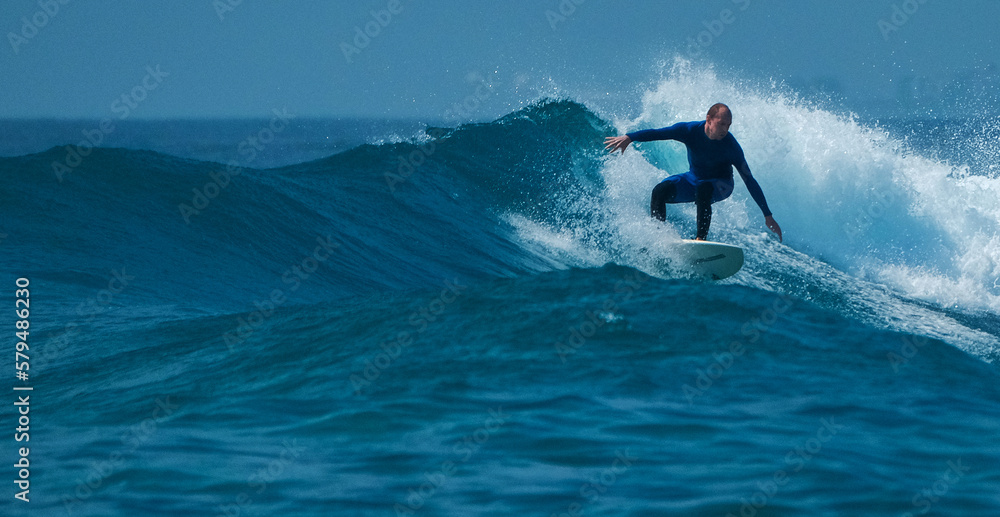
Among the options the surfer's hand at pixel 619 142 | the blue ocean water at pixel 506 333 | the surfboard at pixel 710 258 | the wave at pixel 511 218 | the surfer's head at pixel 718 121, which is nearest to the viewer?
the blue ocean water at pixel 506 333

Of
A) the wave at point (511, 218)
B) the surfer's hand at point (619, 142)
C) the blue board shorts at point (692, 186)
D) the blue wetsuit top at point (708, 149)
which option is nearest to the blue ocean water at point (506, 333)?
the wave at point (511, 218)

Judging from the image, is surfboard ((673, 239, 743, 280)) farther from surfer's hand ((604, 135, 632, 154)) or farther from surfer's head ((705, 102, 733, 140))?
surfer's hand ((604, 135, 632, 154))

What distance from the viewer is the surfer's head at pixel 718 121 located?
7836mm

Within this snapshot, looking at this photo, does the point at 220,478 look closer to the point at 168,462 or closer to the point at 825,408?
the point at 168,462

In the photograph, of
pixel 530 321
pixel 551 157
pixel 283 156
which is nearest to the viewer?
pixel 530 321

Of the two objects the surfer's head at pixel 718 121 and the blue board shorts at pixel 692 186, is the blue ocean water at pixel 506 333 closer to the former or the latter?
the blue board shorts at pixel 692 186

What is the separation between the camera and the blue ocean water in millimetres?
4180

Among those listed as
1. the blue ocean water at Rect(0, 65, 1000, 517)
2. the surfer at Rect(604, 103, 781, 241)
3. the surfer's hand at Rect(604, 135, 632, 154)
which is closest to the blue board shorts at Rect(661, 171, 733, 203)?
the surfer at Rect(604, 103, 781, 241)

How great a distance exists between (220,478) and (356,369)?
1.82 m

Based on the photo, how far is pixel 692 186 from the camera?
8.30 metres

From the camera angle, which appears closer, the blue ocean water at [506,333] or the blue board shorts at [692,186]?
the blue ocean water at [506,333]

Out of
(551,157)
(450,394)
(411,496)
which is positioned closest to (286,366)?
(450,394)

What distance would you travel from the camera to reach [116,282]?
29.3ft

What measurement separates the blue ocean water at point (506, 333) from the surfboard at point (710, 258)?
32cm
